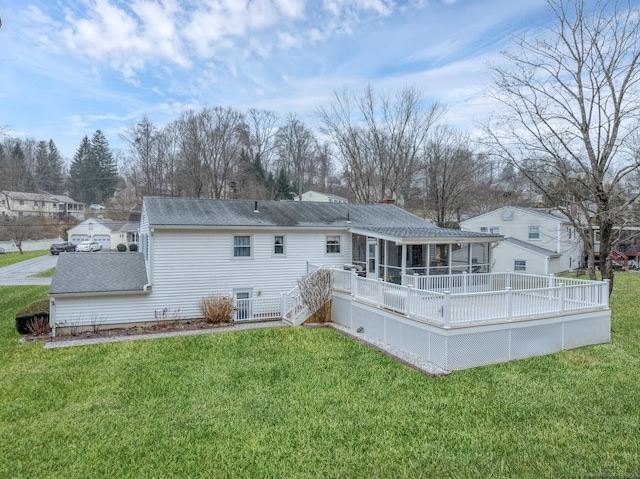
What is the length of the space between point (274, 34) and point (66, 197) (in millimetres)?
51029

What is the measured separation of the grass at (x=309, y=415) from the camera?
4.87m

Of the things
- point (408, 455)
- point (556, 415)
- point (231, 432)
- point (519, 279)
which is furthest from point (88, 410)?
point (519, 279)

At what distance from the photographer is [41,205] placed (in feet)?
168

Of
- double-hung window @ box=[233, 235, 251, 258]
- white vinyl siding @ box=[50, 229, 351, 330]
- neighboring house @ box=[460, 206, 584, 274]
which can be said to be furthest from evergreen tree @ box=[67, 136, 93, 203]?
neighboring house @ box=[460, 206, 584, 274]

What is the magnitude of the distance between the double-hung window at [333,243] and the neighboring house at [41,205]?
1840 inches

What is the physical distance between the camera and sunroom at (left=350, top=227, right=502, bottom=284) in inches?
487

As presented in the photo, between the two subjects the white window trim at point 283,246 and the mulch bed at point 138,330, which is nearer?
the mulch bed at point 138,330

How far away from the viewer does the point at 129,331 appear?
1243cm

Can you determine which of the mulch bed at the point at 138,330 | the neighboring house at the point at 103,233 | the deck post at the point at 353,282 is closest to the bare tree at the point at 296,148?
the neighboring house at the point at 103,233

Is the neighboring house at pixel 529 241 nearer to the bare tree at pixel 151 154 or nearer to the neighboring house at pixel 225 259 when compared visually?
the neighboring house at pixel 225 259

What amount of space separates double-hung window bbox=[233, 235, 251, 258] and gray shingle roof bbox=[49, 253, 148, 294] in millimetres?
3324

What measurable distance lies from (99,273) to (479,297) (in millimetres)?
12581

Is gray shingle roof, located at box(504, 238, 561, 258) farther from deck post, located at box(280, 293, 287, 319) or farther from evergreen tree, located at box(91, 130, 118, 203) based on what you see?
evergreen tree, located at box(91, 130, 118, 203)

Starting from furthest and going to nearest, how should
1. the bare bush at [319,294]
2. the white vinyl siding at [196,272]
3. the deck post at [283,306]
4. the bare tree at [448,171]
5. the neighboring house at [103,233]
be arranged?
the neighboring house at [103,233] < the bare tree at [448,171] < the deck post at [283,306] < the bare bush at [319,294] < the white vinyl siding at [196,272]
